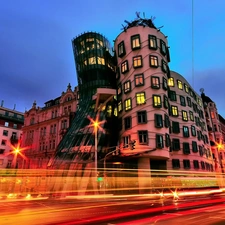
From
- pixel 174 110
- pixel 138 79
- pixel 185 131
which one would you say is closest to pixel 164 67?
pixel 138 79

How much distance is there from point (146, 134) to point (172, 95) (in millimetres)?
15462

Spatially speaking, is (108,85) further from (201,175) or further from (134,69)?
(201,175)

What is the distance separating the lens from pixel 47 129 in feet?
188

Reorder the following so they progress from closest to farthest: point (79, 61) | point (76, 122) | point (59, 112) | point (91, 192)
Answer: point (91, 192), point (76, 122), point (79, 61), point (59, 112)

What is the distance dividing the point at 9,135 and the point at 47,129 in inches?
817

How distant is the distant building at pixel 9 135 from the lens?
65594 mm

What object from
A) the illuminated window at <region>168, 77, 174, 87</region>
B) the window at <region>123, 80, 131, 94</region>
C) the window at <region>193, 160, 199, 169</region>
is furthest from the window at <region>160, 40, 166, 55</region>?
the window at <region>193, 160, 199, 169</region>

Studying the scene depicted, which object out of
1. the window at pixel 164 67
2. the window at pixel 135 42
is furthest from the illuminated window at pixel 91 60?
the window at pixel 164 67

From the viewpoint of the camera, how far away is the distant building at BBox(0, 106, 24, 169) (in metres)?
65.6

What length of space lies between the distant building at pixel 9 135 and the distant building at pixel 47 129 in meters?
8.07

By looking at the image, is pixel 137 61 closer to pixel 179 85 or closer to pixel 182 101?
pixel 179 85

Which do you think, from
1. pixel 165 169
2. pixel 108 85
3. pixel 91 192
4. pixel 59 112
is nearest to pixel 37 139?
pixel 59 112

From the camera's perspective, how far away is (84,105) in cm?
4447

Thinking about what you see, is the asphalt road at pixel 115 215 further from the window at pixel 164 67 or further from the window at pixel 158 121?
the window at pixel 164 67
